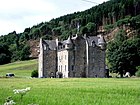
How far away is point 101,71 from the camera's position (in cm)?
11419

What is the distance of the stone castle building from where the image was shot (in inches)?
4429

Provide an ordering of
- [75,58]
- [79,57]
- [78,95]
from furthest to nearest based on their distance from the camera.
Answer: [79,57], [75,58], [78,95]

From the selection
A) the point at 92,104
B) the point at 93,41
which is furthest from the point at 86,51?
the point at 92,104

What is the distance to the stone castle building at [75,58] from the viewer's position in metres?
112

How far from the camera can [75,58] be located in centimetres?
11338

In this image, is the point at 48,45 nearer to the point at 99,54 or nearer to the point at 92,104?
the point at 99,54

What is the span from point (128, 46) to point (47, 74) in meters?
25.0

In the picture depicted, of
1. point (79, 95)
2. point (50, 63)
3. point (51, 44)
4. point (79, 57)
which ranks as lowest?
point (79, 95)

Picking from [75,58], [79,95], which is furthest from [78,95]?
[75,58]

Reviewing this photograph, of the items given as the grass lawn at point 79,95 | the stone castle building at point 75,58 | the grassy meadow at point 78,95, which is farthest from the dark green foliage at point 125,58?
the grass lawn at point 79,95

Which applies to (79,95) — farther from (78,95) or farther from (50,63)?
(50,63)

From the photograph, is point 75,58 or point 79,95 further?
point 75,58

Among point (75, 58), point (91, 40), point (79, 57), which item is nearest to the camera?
point (75, 58)

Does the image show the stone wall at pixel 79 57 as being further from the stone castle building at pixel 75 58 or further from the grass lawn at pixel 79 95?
the grass lawn at pixel 79 95
